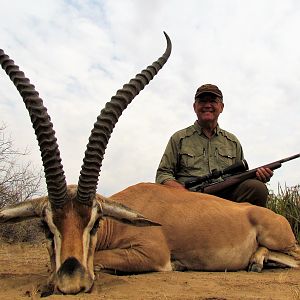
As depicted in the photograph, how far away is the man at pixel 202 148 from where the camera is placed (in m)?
8.75

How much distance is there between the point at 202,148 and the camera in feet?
29.4

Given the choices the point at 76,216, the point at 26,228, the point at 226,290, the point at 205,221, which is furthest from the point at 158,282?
the point at 26,228

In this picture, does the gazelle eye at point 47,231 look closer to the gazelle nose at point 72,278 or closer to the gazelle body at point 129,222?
the gazelle body at point 129,222

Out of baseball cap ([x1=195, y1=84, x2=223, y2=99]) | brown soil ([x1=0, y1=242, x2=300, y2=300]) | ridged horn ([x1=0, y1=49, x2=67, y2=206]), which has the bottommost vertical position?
brown soil ([x1=0, y1=242, x2=300, y2=300])

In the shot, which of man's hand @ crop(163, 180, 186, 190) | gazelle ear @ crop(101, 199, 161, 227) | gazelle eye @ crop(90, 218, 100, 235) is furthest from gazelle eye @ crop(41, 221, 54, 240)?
man's hand @ crop(163, 180, 186, 190)

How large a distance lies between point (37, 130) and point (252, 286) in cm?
256

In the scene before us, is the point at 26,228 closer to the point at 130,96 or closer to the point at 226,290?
the point at 130,96

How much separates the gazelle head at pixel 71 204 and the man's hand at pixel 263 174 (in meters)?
3.29

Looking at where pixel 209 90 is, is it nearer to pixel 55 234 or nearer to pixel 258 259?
pixel 258 259

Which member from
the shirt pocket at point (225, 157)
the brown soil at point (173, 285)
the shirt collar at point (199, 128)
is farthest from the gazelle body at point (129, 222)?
the shirt collar at point (199, 128)

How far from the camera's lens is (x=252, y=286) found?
16.2 ft

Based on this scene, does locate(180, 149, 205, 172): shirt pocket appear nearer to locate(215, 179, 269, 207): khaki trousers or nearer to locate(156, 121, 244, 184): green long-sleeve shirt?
locate(156, 121, 244, 184): green long-sleeve shirt

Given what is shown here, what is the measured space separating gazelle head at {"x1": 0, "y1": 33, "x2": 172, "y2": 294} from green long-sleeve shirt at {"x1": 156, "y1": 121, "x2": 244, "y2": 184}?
10.7 feet

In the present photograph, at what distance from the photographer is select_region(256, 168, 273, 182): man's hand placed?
26.9 ft
